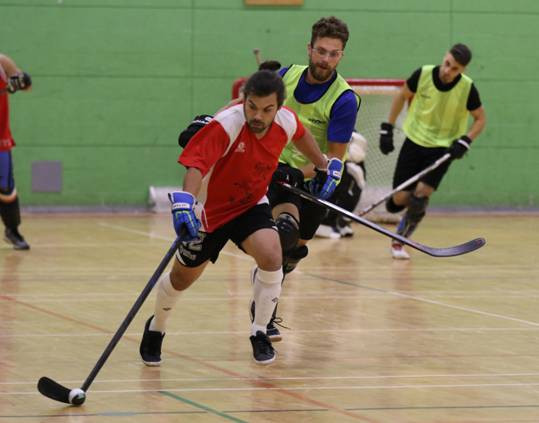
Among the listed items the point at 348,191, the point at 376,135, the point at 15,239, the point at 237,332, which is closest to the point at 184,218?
the point at 237,332

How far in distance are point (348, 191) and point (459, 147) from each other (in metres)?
1.86

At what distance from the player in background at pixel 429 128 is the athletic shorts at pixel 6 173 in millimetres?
2841

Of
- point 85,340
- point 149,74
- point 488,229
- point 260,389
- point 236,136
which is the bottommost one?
point 488,229

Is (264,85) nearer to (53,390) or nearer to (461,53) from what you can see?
(53,390)

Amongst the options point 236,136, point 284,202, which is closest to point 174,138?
point 284,202

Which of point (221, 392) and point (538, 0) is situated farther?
point (538, 0)

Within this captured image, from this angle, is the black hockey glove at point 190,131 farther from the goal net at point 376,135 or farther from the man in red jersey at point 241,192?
the goal net at point 376,135

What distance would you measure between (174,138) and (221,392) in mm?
8489

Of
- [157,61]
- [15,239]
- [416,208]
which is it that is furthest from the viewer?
[157,61]

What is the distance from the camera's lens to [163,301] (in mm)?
5500

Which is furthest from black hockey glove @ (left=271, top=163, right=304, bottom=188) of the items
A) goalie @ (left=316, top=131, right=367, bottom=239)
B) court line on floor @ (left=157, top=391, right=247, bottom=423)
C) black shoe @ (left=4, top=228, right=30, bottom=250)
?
goalie @ (left=316, top=131, right=367, bottom=239)

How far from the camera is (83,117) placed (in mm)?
13117

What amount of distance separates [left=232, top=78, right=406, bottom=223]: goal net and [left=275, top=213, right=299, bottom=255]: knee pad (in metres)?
6.53

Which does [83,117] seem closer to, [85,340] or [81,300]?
[81,300]
